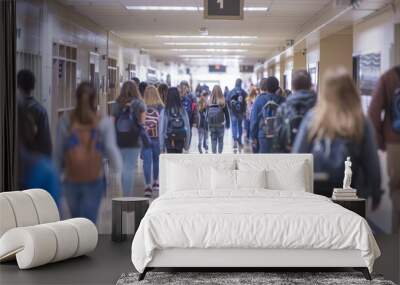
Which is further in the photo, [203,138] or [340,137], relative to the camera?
[203,138]

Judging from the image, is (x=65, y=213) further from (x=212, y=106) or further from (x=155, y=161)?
(x=212, y=106)

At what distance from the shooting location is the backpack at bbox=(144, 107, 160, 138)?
9.35 meters

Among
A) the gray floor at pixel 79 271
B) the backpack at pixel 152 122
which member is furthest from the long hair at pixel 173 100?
the gray floor at pixel 79 271

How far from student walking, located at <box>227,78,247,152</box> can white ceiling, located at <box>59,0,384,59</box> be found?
0.53 meters

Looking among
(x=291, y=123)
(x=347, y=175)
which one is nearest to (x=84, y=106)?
(x=291, y=123)

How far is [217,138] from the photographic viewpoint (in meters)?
9.38

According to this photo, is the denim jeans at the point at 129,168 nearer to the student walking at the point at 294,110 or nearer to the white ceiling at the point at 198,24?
the white ceiling at the point at 198,24

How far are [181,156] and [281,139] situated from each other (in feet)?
4.00

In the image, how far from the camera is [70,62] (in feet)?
30.8

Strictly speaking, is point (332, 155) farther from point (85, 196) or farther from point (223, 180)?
point (85, 196)

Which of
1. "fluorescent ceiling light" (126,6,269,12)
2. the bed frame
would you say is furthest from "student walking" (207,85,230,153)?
the bed frame

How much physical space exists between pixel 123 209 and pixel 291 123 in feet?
7.34

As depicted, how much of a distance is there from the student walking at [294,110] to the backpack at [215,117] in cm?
69

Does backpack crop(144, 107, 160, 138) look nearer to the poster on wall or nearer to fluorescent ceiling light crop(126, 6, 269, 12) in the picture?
fluorescent ceiling light crop(126, 6, 269, 12)
